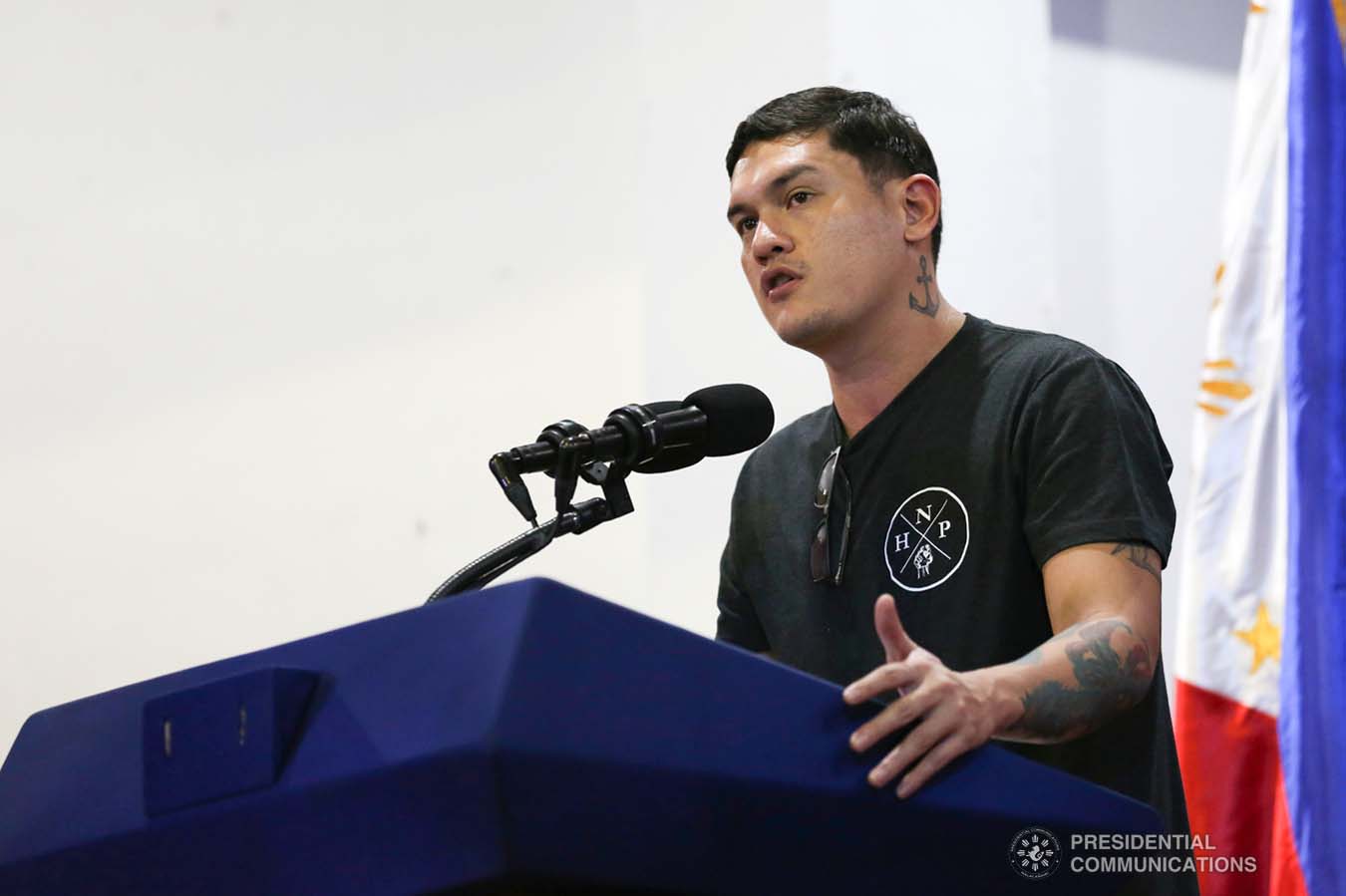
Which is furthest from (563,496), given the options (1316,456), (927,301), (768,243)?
(1316,456)

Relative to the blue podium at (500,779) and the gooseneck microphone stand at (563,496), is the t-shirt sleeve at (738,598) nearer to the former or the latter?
the gooseneck microphone stand at (563,496)

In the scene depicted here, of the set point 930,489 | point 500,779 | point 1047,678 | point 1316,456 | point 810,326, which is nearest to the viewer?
point 500,779

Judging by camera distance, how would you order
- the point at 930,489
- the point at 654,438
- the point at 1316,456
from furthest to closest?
the point at 1316,456 < the point at 930,489 < the point at 654,438

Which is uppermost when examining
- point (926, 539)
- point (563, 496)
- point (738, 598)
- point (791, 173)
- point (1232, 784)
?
point (791, 173)

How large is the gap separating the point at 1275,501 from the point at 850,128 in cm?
81

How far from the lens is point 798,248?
162 centimetres

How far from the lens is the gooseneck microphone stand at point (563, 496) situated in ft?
3.57

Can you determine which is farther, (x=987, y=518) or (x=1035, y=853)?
(x=987, y=518)

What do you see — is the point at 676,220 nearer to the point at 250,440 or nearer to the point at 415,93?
the point at 415,93

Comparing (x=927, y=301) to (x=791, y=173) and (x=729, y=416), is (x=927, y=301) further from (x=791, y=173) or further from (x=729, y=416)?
(x=729, y=416)

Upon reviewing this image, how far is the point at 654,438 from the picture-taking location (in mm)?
1177

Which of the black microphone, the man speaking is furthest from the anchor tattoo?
the black microphone

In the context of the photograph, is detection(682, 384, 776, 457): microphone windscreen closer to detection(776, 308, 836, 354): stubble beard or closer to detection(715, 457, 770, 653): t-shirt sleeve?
detection(776, 308, 836, 354): stubble beard

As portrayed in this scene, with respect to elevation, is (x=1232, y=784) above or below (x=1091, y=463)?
below
